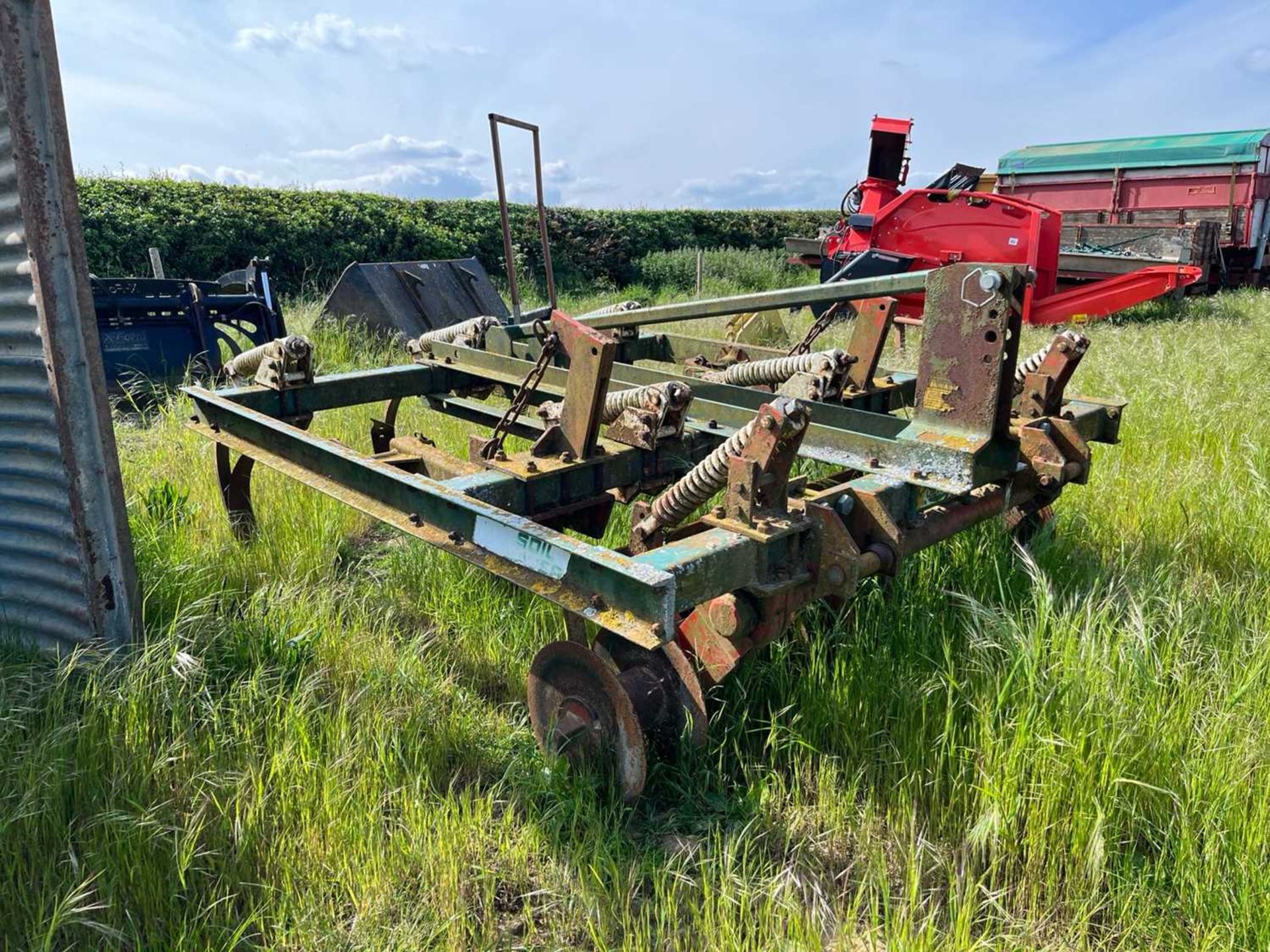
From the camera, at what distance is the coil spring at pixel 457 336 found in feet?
15.4

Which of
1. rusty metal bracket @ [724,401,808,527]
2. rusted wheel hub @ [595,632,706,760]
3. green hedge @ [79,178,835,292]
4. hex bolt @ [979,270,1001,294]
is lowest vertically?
rusted wheel hub @ [595,632,706,760]

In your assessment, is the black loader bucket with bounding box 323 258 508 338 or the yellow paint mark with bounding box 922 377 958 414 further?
the black loader bucket with bounding box 323 258 508 338

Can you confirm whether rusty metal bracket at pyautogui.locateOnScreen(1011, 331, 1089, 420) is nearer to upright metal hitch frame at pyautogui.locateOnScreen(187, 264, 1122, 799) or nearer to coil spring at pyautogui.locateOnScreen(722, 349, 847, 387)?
upright metal hitch frame at pyautogui.locateOnScreen(187, 264, 1122, 799)

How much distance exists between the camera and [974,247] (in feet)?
31.6

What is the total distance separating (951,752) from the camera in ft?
7.82

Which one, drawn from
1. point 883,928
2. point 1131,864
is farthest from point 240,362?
point 1131,864

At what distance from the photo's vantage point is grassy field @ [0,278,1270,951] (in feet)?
6.63

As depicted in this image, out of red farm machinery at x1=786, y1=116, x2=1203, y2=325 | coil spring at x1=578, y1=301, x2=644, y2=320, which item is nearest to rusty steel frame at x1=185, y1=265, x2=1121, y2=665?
coil spring at x1=578, y1=301, x2=644, y2=320

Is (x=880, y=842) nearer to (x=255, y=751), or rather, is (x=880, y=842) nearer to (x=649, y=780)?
(x=649, y=780)

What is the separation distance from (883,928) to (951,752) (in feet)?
1.88

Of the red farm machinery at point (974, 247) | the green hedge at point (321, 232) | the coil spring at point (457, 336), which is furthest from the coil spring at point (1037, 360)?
the green hedge at point (321, 232)

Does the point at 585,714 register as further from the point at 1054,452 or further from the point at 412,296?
the point at 412,296

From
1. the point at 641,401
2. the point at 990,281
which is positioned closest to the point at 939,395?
the point at 990,281

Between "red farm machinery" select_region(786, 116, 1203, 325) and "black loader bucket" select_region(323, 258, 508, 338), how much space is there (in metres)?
3.63
